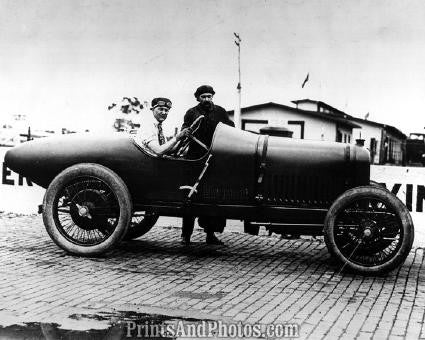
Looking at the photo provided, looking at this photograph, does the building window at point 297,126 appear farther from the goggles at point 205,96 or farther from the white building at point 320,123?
the goggles at point 205,96

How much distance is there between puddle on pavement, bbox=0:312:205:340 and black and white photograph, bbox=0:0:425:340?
21 mm

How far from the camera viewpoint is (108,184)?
655cm

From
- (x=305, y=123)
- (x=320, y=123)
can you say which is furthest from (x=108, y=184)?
(x=320, y=123)

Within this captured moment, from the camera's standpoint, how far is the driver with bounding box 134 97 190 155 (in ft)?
21.7

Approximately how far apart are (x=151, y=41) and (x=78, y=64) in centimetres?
176

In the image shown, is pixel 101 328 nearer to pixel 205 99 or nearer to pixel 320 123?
pixel 205 99

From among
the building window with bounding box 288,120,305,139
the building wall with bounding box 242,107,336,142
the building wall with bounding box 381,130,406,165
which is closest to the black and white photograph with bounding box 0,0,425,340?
the building wall with bounding box 242,107,336,142

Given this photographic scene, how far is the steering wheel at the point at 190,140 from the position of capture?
22.1 feet

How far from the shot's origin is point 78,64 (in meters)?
12.5

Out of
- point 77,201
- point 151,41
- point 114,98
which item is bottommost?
point 77,201

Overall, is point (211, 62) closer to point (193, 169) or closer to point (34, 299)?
point (193, 169)

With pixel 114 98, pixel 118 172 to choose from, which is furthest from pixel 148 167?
pixel 114 98

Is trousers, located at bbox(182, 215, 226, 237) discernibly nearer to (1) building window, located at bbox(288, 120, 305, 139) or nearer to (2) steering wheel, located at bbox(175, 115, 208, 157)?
(2) steering wheel, located at bbox(175, 115, 208, 157)

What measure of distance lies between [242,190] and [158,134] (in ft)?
3.85
